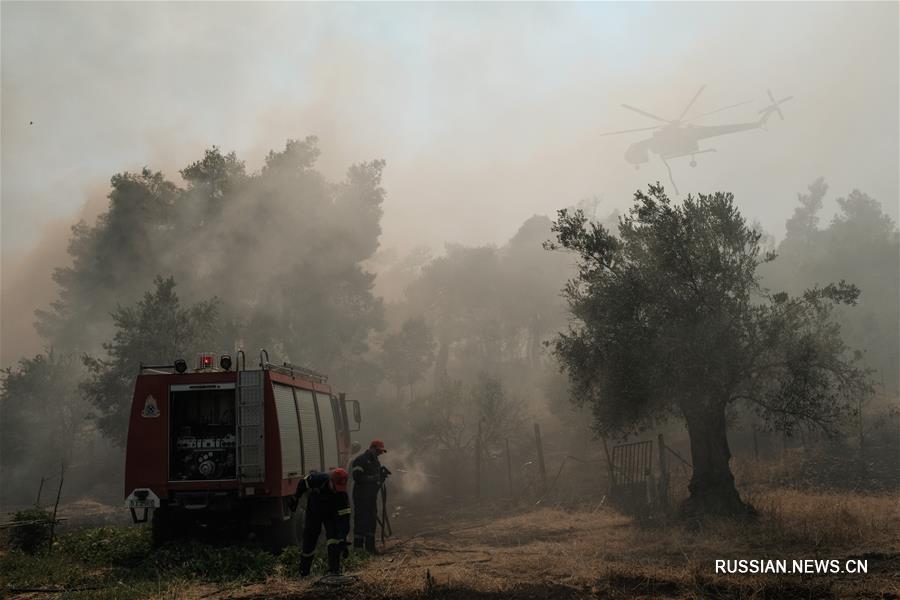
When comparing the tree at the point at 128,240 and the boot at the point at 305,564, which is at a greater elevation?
the tree at the point at 128,240

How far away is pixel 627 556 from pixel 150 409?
854cm

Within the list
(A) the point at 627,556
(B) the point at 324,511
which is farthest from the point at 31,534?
(A) the point at 627,556

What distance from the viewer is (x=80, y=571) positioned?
11047 millimetres

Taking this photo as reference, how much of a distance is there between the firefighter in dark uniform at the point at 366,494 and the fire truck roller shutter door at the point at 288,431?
3.69 ft

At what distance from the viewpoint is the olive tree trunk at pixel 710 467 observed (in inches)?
596

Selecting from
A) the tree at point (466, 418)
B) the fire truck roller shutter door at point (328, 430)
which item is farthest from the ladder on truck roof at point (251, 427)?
the tree at point (466, 418)

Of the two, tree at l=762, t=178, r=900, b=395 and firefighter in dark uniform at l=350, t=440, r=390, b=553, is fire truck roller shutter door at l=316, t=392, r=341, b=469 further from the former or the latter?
tree at l=762, t=178, r=900, b=395

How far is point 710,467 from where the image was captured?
15.7 m

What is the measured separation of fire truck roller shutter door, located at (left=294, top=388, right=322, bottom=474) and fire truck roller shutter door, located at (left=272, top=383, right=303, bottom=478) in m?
0.38

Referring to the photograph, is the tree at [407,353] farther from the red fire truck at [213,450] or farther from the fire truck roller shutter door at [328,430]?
the red fire truck at [213,450]

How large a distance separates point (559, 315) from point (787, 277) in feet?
68.8

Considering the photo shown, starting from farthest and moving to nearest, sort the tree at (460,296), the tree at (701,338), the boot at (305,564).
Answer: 1. the tree at (460,296)
2. the tree at (701,338)
3. the boot at (305,564)

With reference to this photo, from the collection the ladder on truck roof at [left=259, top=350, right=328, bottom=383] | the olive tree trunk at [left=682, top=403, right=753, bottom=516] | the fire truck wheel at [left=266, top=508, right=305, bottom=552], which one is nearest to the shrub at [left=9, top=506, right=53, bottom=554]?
the fire truck wheel at [left=266, top=508, right=305, bottom=552]

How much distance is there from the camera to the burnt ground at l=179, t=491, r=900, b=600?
824 centimetres
